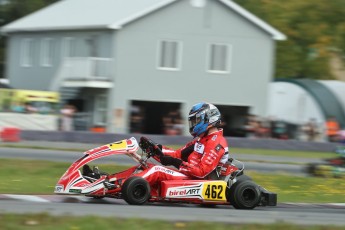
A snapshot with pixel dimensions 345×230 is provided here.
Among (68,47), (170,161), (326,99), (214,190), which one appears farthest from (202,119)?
(68,47)

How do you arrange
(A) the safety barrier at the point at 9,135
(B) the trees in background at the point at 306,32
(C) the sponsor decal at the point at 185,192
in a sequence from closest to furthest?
(C) the sponsor decal at the point at 185,192 < (A) the safety barrier at the point at 9,135 < (B) the trees in background at the point at 306,32

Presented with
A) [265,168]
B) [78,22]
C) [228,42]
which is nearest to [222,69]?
[228,42]

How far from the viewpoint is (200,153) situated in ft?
40.5

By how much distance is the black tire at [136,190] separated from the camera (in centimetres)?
1154

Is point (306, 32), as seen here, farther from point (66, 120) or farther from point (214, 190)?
point (214, 190)

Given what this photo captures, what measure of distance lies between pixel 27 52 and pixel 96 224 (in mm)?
36212

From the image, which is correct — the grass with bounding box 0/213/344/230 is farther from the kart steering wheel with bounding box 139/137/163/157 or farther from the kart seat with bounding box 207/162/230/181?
the kart steering wheel with bounding box 139/137/163/157

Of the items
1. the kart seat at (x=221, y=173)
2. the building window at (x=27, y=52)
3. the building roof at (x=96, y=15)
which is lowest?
the kart seat at (x=221, y=173)

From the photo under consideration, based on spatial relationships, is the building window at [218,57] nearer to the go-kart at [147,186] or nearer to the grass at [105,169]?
the grass at [105,169]

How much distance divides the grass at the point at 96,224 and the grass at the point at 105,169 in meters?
4.15

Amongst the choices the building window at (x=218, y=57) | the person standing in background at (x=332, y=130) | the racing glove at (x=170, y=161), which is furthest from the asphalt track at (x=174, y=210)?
the building window at (x=218, y=57)

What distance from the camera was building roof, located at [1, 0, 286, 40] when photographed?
121 feet

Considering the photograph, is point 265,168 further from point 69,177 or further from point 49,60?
point 49,60

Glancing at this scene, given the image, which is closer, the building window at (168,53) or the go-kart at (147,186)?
the go-kart at (147,186)
